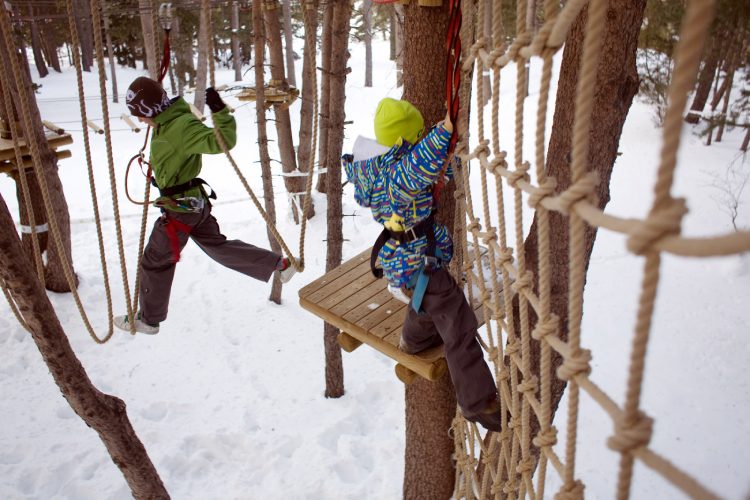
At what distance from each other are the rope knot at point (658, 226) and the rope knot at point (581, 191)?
0.60 feet

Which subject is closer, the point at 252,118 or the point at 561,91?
the point at 561,91

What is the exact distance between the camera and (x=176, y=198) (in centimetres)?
214

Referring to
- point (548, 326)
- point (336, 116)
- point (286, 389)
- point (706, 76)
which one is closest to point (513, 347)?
point (548, 326)

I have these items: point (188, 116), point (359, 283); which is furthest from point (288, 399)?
point (188, 116)

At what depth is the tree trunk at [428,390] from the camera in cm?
185

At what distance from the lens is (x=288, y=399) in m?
3.96

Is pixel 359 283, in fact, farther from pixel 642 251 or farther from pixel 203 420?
pixel 203 420

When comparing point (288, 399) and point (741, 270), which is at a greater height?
point (741, 270)

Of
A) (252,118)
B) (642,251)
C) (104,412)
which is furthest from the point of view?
(252,118)

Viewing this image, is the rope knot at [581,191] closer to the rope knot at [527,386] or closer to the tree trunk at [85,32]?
the rope knot at [527,386]

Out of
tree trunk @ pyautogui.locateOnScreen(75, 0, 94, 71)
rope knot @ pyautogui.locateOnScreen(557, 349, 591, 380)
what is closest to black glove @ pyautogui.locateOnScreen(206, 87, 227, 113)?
rope knot @ pyautogui.locateOnScreen(557, 349, 591, 380)

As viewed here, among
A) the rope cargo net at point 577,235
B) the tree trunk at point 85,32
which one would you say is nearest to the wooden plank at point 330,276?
the rope cargo net at point 577,235

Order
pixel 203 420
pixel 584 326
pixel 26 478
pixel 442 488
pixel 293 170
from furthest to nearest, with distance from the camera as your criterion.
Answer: pixel 293 170 < pixel 584 326 < pixel 203 420 < pixel 26 478 < pixel 442 488

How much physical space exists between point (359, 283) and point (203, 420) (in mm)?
2013
